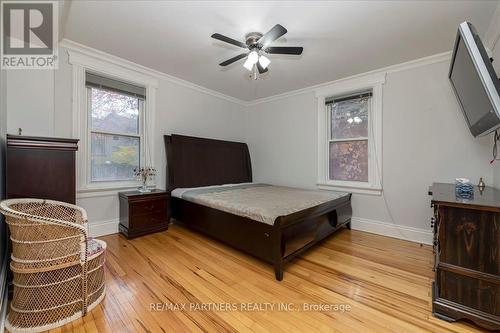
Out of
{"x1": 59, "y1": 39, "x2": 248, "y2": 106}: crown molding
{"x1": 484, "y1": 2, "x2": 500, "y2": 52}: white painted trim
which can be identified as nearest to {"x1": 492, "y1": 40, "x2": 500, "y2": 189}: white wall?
{"x1": 484, "y1": 2, "x2": 500, "y2": 52}: white painted trim

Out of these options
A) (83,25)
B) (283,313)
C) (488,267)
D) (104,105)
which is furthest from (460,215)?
(104,105)

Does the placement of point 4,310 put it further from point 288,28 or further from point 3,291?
point 288,28

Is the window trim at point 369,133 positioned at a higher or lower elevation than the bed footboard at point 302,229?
higher

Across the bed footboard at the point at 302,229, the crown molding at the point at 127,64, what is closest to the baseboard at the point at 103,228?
the crown molding at the point at 127,64

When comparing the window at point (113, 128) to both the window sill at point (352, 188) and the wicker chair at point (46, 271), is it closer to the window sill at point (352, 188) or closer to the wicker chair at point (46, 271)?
the wicker chair at point (46, 271)

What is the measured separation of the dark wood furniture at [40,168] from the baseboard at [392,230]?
3.74m

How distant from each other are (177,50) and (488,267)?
11.6 feet

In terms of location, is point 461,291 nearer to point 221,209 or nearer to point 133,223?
point 221,209

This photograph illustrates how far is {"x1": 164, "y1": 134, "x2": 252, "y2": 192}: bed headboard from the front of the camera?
3607mm

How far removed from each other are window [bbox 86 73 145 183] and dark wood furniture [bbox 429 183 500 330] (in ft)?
12.0

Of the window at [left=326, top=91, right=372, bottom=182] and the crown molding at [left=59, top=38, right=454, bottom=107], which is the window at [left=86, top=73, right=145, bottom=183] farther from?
the window at [left=326, top=91, right=372, bottom=182]

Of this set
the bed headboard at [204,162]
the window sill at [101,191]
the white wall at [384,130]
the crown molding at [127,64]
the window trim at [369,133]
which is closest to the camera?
the white wall at [384,130]

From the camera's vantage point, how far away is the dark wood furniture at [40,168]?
1876mm

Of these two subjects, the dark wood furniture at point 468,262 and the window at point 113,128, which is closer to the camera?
the dark wood furniture at point 468,262
